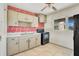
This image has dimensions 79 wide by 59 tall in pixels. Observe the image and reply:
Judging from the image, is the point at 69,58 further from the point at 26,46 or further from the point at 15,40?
the point at 26,46

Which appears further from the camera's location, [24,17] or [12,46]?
[24,17]

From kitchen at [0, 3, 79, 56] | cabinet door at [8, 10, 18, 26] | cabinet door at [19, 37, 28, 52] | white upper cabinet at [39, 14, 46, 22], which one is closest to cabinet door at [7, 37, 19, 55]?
kitchen at [0, 3, 79, 56]

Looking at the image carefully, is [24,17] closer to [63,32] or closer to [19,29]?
[19,29]

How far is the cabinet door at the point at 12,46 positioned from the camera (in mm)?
2631

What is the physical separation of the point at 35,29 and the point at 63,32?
60.9 inches

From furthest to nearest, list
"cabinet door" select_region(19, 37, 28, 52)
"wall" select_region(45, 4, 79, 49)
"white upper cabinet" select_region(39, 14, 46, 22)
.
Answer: "white upper cabinet" select_region(39, 14, 46, 22), "wall" select_region(45, 4, 79, 49), "cabinet door" select_region(19, 37, 28, 52)

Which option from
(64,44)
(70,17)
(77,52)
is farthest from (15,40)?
(70,17)

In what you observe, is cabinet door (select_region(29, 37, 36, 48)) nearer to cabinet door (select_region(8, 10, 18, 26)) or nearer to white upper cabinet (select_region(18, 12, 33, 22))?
white upper cabinet (select_region(18, 12, 33, 22))

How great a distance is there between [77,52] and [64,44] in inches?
78.9

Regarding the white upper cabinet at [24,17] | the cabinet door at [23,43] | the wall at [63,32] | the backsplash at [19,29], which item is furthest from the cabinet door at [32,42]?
the wall at [63,32]

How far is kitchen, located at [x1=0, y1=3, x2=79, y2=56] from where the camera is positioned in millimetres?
2861

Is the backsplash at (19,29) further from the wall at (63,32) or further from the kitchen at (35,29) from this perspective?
the wall at (63,32)

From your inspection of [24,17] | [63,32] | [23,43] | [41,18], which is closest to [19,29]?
[24,17]

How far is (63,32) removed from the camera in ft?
13.0
